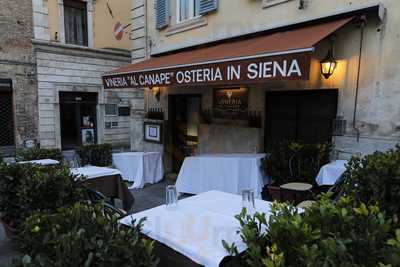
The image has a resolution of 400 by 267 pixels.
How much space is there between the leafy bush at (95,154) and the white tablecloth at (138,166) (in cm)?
24

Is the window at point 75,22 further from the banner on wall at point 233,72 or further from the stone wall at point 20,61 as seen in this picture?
the banner on wall at point 233,72

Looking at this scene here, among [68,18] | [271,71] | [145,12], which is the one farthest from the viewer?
[68,18]

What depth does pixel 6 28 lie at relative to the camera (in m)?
10.6

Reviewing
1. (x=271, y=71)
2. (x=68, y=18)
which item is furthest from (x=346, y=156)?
(x=68, y=18)

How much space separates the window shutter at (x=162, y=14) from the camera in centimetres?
737

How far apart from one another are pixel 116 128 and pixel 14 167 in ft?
34.7

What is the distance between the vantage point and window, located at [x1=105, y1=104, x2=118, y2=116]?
13440mm

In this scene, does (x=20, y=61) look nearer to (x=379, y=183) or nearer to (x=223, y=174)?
(x=223, y=174)

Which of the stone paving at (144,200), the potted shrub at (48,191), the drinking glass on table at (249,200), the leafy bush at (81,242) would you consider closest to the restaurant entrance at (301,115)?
the stone paving at (144,200)

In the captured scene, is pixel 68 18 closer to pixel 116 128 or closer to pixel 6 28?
pixel 6 28

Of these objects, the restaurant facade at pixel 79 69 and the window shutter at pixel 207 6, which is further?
the restaurant facade at pixel 79 69

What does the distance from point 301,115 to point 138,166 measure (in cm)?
371

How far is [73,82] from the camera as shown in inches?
486

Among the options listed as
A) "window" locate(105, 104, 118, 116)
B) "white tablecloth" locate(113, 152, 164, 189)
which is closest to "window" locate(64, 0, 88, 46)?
"window" locate(105, 104, 118, 116)
